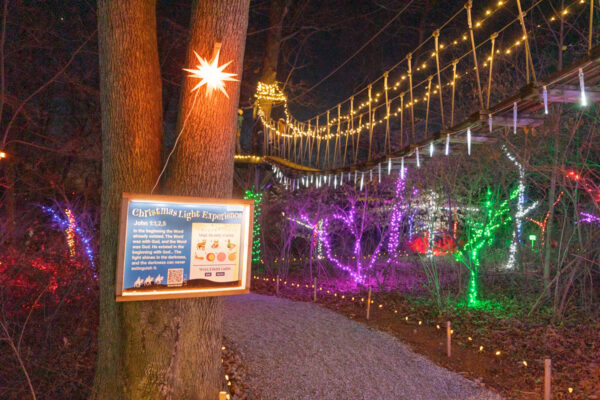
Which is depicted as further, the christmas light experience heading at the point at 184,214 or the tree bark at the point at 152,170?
the tree bark at the point at 152,170

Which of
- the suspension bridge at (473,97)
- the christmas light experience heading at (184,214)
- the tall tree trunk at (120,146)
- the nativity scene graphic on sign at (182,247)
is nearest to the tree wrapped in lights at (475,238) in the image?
the suspension bridge at (473,97)

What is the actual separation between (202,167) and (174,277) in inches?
33.7

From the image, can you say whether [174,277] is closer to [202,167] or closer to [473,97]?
[202,167]

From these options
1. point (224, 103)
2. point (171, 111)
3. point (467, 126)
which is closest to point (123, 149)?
point (224, 103)

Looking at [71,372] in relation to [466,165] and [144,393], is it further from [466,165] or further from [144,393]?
[466,165]

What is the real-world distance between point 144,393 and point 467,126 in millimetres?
4906

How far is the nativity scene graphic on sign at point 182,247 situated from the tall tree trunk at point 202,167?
0.17 meters

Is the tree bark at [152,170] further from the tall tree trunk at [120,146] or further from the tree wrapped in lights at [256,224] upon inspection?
the tree wrapped in lights at [256,224]

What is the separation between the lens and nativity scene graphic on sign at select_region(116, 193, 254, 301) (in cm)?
307

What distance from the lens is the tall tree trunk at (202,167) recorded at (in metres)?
3.33

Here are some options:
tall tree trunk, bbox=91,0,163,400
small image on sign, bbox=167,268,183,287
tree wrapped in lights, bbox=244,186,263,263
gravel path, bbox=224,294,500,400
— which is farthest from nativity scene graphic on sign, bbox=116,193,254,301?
tree wrapped in lights, bbox=244,186,263,263

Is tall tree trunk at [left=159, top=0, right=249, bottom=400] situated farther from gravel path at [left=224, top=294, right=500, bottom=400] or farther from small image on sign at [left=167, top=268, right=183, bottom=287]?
gravel path at [left=224, top=294, right=500, bottom=400]

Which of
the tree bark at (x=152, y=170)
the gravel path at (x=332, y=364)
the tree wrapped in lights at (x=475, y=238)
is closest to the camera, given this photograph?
the tree bark at (x=152, y=170)

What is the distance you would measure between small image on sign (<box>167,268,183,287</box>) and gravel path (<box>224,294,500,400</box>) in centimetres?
212
